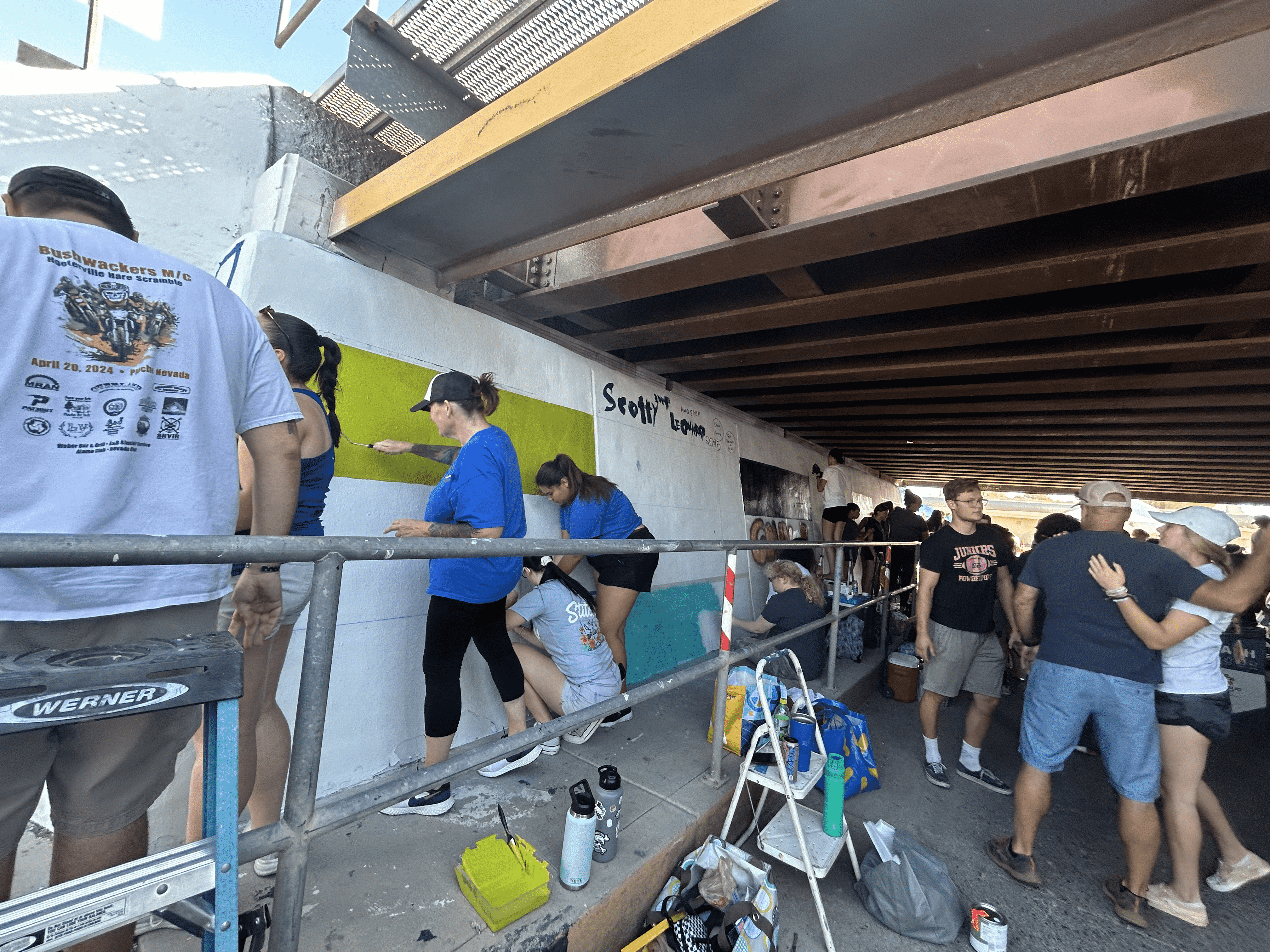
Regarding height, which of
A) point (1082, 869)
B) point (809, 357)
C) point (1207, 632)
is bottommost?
point (1082, 869)

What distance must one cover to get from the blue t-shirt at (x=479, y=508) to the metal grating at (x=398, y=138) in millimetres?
1986

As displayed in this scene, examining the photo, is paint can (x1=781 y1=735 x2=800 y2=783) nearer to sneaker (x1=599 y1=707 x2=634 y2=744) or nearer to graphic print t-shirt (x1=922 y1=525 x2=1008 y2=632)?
sneaker (x1=599 y1=707 x2=634 y2=744)

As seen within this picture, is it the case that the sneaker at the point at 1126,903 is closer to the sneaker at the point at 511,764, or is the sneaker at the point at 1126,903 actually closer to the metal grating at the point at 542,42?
the sneaker at the point at 511,764

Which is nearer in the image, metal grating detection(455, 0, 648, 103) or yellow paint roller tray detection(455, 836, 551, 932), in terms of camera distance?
yellow paint roller tray detection(455, 836, 551, 932)

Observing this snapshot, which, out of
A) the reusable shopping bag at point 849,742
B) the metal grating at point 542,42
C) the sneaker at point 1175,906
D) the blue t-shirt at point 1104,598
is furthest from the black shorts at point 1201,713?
the metal grating at point 542,42

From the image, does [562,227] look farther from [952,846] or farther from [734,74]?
[952,846]

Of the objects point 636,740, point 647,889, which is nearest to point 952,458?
point 636,740

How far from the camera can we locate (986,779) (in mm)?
3252

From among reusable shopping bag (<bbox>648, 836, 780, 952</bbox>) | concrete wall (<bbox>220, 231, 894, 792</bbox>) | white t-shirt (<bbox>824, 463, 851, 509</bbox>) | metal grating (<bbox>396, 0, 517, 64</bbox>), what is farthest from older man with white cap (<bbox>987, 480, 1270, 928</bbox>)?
white t-shirt (<bbox>824, 463, 851, 509</bbox>)

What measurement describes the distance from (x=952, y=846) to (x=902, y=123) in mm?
3170

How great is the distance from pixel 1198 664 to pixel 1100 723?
46 centimetres

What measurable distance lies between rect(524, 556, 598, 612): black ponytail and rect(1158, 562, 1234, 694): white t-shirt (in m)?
2.59

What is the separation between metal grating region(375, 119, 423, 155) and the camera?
10.1 ft

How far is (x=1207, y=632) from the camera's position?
89.4 inches
